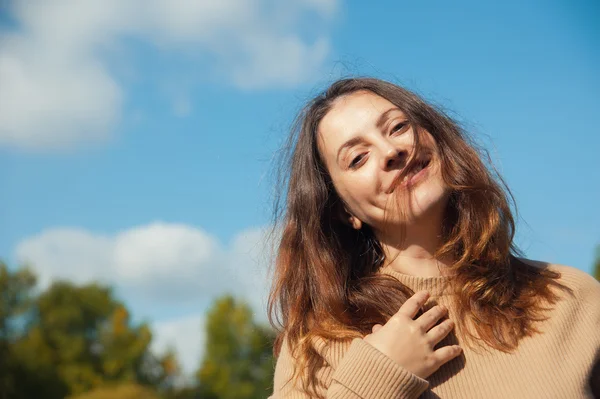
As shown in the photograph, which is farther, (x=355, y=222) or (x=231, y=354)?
(x=231, y=354)

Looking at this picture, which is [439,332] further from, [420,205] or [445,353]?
[420,205]

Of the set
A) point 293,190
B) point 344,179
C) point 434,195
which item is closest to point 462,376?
point 434,195

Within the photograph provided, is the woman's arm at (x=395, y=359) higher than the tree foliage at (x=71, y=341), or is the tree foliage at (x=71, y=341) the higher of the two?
the tree foliage at (x=71, y=341)

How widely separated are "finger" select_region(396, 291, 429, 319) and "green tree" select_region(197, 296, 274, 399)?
44.0m

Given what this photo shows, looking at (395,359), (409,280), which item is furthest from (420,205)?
(395,359)

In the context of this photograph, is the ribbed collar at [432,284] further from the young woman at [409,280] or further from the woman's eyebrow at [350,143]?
the woman's eyebrow at [350,143]

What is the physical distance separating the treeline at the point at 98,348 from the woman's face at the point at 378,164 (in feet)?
134

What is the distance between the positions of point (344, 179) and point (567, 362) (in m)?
1.32

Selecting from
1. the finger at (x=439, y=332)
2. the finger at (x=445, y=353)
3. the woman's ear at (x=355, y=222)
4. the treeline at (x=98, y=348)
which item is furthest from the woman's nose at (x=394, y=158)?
the treeline at (x=98, y=348)

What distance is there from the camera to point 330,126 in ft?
12.6

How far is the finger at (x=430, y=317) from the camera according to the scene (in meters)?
3.34

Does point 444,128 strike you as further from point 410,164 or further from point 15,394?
point 15,394

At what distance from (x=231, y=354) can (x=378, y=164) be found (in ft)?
151

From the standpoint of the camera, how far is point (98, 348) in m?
46.8
